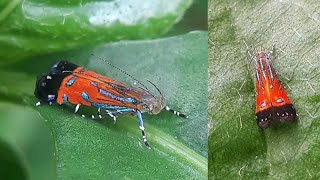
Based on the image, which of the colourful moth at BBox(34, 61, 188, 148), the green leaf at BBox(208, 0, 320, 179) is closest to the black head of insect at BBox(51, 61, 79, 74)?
the colourful moth at BBox(34, 61, 188, 148)

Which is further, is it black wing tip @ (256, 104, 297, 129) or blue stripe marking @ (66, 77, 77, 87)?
black wing tip @ (256, 104, 297, 129)

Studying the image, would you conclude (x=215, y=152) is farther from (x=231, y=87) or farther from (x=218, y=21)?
(x=218, y=21)

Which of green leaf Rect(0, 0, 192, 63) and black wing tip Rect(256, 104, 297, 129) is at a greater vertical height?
green leaf Rect(0, 0, 192, 63)

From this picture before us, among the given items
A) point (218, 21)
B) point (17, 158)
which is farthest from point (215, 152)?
point (17, 158)

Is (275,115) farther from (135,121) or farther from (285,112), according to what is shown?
(135,121)

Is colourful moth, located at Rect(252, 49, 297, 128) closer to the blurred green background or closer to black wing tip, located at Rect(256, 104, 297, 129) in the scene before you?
black wing tip, located at Rect(256, 104, 297, 129)

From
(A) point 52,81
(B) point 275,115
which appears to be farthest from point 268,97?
(A) point 52,81
